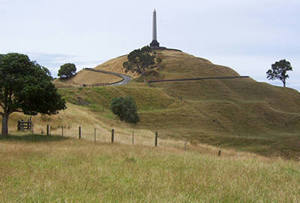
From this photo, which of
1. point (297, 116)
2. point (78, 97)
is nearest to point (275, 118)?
point (297, 116)

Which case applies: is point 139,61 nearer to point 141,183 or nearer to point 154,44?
point 154,44

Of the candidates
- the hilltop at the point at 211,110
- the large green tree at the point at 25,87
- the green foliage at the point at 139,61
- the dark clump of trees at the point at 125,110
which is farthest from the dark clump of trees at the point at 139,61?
the large green tree at the point at 25,87

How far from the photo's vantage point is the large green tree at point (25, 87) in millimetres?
30766

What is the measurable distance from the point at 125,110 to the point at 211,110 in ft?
108

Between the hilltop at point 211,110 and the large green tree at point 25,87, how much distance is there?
57.2 feet

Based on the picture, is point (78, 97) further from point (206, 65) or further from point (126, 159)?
point (206, 65)

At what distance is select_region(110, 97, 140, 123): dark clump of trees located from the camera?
70750 millimetres

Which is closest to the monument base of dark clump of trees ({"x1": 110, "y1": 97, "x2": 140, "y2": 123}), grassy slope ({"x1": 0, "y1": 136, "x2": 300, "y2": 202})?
dark clump of trees ({"x1": 110, "y1": 97, "x2": 140, "y2": 123})

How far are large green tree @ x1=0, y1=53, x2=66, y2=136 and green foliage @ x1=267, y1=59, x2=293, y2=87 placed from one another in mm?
120169

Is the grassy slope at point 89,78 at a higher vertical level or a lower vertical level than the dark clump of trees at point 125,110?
higher

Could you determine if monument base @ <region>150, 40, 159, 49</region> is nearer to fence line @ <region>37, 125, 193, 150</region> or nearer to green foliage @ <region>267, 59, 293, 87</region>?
green foliage @ <region>267, 59, 293, 87</region>

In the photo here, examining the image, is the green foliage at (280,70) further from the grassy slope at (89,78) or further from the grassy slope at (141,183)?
the grassy slope at (141,183)

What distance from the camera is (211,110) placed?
92.4 m

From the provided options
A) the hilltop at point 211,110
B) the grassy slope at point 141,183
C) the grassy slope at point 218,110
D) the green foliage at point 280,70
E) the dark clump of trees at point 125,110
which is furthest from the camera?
the green foliage at point 280,70
